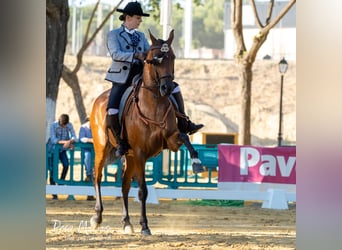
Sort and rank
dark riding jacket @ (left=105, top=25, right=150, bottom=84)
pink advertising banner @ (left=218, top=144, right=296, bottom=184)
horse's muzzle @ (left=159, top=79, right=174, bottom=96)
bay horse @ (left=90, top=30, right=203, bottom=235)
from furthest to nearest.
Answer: pink advertising banner @ (left=218, top=144, right=296, bottom=184) < dark riding jacket @ (left=105, top=25, right=150, bottom=84) < bay horse @ (left=90, top=30, right=203, bottom=235) < horse's muzzle @ (left=159, top=79, right=174, bottom=96)

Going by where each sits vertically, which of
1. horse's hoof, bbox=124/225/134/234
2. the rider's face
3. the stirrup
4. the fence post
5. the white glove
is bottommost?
the fence post

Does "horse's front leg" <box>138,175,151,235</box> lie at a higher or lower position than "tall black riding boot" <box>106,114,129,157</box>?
lower

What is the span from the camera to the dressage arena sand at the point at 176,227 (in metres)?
10.1

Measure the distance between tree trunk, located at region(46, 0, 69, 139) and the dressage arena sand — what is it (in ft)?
7.76

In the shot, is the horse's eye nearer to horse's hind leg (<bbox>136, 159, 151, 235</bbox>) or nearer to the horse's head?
the horse's head

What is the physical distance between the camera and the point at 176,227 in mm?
12156

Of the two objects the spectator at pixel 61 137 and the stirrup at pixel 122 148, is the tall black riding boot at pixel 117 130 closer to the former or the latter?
the stirrup at pixel 122 148

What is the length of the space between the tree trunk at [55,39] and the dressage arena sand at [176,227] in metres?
2.37

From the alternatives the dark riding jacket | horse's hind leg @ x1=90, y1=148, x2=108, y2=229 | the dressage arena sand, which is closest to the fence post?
the dressage arena sand

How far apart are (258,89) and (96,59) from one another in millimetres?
7663

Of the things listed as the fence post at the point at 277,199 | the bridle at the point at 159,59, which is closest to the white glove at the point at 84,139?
the fence post at the point at 277,199

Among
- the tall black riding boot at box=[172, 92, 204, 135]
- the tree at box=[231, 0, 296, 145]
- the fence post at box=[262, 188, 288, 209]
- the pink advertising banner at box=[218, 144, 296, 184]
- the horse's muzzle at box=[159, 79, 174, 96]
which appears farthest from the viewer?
the tree at box=[231, 0, 296, 145]

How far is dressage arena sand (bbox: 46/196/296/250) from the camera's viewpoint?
10055 millimetres

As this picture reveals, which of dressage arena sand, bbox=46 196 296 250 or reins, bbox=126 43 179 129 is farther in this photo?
dressage arena sand, bbox=46 196 296 250
